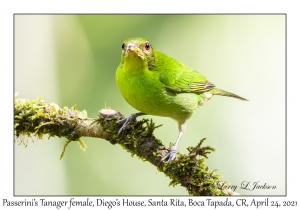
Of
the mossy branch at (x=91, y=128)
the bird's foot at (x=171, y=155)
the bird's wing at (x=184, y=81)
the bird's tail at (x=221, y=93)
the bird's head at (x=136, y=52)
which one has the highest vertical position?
the bird's head at (x=136, y=52)

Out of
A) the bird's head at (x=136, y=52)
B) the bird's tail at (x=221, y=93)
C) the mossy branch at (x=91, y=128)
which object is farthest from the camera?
the bird's tail at (x=221, y=93)

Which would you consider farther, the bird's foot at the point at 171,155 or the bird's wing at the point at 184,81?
the bird's wing at the point at 184,81

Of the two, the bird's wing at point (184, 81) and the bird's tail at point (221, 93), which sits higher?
the bird's wing at point (184, 81)

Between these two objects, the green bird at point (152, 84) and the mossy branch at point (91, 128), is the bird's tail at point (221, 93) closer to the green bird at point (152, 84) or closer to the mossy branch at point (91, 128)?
the green bird at point (152, 84)

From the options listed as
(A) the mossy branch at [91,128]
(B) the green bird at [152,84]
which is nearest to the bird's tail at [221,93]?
(B) the green bird at [152,84]

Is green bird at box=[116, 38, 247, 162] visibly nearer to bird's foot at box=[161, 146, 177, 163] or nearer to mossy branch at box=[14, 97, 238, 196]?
mossy branch at box=[14, 97, 238, 196]

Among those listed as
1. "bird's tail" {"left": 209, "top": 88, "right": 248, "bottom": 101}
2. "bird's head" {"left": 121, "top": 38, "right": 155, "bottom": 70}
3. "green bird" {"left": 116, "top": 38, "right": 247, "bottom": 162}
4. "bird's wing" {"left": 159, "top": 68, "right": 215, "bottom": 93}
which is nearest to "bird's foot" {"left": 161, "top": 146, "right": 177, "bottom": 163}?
"green bird" {"left": 116, "top": 38, "right": 247, "bottom": 162}
